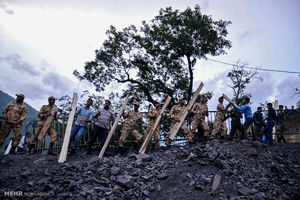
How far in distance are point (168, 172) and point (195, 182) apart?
0.74 meters

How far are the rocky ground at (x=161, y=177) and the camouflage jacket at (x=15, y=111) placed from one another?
1.36 m

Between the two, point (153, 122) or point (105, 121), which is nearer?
point (105, 121)

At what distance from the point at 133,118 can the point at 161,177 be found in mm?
3290

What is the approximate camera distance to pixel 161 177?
4.71m

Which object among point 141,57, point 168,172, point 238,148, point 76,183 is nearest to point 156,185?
point 168,172

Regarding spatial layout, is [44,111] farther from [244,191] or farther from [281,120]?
[281,120]

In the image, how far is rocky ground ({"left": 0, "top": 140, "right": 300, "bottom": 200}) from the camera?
13.4 feet

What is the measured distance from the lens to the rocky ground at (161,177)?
4070mm

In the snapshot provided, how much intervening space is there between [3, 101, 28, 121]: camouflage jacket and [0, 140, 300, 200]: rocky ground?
136 centimetres

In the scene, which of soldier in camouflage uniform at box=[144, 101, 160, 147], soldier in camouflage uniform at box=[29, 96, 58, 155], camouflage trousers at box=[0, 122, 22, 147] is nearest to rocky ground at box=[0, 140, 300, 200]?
soldier in camouflage uniform at box=[29, 96, 58, 155]

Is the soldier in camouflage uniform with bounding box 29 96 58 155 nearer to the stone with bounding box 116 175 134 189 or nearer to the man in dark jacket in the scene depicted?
the stone with bounding box 116 175 134 189

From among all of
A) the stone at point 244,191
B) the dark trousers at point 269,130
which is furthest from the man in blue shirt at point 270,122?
the stone at point 244,191

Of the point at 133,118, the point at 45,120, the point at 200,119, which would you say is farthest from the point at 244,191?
the point at 45,120

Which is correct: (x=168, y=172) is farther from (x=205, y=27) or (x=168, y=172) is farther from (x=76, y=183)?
(x=205, y=27)
